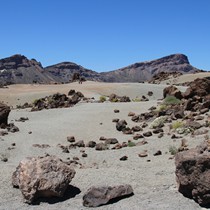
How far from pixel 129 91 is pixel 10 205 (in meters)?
34.5

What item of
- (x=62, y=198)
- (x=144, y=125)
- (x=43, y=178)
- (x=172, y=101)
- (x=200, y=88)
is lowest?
(x=62, y=198)

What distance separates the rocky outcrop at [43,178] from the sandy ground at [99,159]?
226 mm

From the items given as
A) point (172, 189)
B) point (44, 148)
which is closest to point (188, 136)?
point (44, 148)

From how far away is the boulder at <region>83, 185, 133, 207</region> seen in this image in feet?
28.3

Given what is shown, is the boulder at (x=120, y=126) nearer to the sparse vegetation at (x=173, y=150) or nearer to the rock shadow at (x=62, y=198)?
the sparse vegetation at (x=173, y=150)

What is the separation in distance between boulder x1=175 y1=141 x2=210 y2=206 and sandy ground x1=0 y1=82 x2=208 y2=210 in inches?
7.2

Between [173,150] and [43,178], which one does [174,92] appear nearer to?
[173,150]

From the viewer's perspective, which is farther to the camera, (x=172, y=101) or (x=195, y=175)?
(x=172, y=101)

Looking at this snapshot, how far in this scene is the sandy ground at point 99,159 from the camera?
28.6ft

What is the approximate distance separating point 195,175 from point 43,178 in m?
3.06

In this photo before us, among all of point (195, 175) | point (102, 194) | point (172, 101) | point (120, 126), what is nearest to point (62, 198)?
point (102, 194)

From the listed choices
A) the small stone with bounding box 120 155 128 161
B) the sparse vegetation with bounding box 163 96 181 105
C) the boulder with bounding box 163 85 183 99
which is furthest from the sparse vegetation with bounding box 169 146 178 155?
the boulder with bounding box 163 85 183 99

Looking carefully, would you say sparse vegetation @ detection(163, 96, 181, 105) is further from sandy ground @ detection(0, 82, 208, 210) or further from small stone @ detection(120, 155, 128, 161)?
small stone @ detection(120, 155, 128, 161)

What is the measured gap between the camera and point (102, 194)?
8.72 meters
